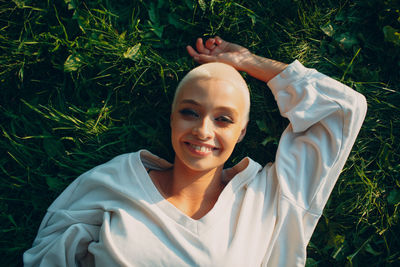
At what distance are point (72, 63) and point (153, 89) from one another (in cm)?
76

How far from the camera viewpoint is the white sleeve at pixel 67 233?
108 inches

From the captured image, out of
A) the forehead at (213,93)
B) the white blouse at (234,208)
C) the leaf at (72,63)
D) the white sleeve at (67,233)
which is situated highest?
the forehead at (213,93)

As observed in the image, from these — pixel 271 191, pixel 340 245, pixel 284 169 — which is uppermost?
pixel 284 169

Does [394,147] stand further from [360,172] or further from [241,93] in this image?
[241,93]

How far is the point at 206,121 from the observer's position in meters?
2.64

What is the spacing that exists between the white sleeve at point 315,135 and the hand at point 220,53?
44 centimetres

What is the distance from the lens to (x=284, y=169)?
2889 mm

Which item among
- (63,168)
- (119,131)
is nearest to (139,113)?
(119,131)

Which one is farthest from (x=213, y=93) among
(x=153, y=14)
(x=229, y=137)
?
(x=153, y=14)

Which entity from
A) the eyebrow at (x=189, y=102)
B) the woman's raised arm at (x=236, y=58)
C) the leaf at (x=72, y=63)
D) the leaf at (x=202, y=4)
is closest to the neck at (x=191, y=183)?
the eyebrow at (x=189, y=102)

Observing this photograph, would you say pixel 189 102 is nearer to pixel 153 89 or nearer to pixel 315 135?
pixel 153 89

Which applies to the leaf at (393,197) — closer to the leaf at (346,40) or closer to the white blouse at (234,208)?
the white blouse at (234,208)

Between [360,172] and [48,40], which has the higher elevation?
[48,40]

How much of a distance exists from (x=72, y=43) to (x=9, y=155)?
1.20 metres
